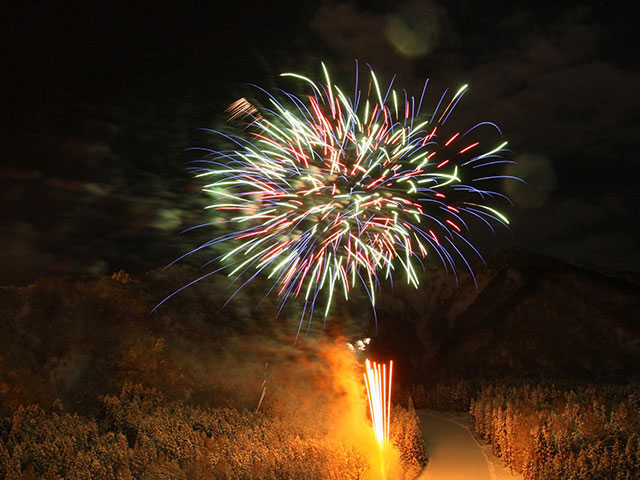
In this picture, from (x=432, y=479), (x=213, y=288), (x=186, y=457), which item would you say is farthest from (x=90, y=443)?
(x=213, y=288)

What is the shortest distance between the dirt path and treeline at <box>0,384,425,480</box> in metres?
0.78

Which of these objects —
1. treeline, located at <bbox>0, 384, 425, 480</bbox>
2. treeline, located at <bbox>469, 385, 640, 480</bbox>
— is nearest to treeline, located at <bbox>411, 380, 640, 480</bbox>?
treeline, located at <bbox>469, 385, 640, 480</bbox>

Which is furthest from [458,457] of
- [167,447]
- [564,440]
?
[167,447]

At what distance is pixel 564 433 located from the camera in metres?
11.9

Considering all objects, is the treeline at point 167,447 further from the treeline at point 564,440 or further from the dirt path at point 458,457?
the treeline at point 564,440

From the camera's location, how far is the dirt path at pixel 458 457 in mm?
12773

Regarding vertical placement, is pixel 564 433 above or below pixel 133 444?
above

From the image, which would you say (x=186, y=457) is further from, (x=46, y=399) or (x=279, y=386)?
(x=279, y=386)

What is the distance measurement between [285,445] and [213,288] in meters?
13.5

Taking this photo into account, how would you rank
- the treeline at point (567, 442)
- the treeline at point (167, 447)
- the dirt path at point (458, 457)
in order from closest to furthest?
the treeline at point (167, 447) → the treeline at point (567, 442) → the dirt path at point (458, 457)

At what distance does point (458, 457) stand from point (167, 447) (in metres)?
9.15

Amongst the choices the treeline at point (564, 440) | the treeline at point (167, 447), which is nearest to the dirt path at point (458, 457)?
the treeline at point (564, 440)

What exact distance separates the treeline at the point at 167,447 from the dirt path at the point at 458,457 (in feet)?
2.55

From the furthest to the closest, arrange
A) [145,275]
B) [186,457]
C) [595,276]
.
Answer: [595,276] < [145,275] < [186,457]
